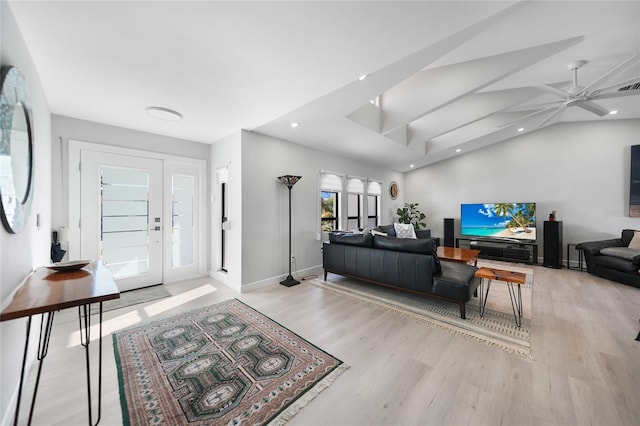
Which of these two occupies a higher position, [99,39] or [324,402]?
[99,39]

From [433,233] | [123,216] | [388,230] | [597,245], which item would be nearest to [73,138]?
[123,216]

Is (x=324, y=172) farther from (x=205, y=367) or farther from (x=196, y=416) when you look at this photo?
(x=196, y=416)

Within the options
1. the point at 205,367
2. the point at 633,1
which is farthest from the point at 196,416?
the point at 633,1

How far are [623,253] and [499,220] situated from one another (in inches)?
83.2

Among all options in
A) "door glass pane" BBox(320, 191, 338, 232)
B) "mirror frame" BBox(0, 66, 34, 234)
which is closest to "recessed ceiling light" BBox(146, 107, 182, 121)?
A: "mirror frame" BBox(0, 66, 34, 234)

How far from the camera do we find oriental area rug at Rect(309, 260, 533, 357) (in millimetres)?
2287

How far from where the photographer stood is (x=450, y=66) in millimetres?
3375

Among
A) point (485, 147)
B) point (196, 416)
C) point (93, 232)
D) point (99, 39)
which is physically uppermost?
point (485, 147)

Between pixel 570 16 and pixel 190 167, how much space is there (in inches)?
201

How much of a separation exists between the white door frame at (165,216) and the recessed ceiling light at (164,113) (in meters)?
0.94

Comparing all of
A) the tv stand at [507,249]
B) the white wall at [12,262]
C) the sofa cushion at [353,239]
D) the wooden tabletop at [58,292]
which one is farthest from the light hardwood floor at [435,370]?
the tv stand at [507,249]

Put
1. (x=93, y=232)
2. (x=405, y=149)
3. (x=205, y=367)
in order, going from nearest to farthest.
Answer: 1. (x=205, y=367)
2. (x=93, y=232)
3. (x=405, y=149)

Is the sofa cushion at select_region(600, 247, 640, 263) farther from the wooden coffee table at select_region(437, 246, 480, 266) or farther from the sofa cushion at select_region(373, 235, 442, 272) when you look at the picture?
the sofa cushion at select_region(373, 235, 442, 272)

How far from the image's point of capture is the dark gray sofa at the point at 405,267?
276 centimetres
